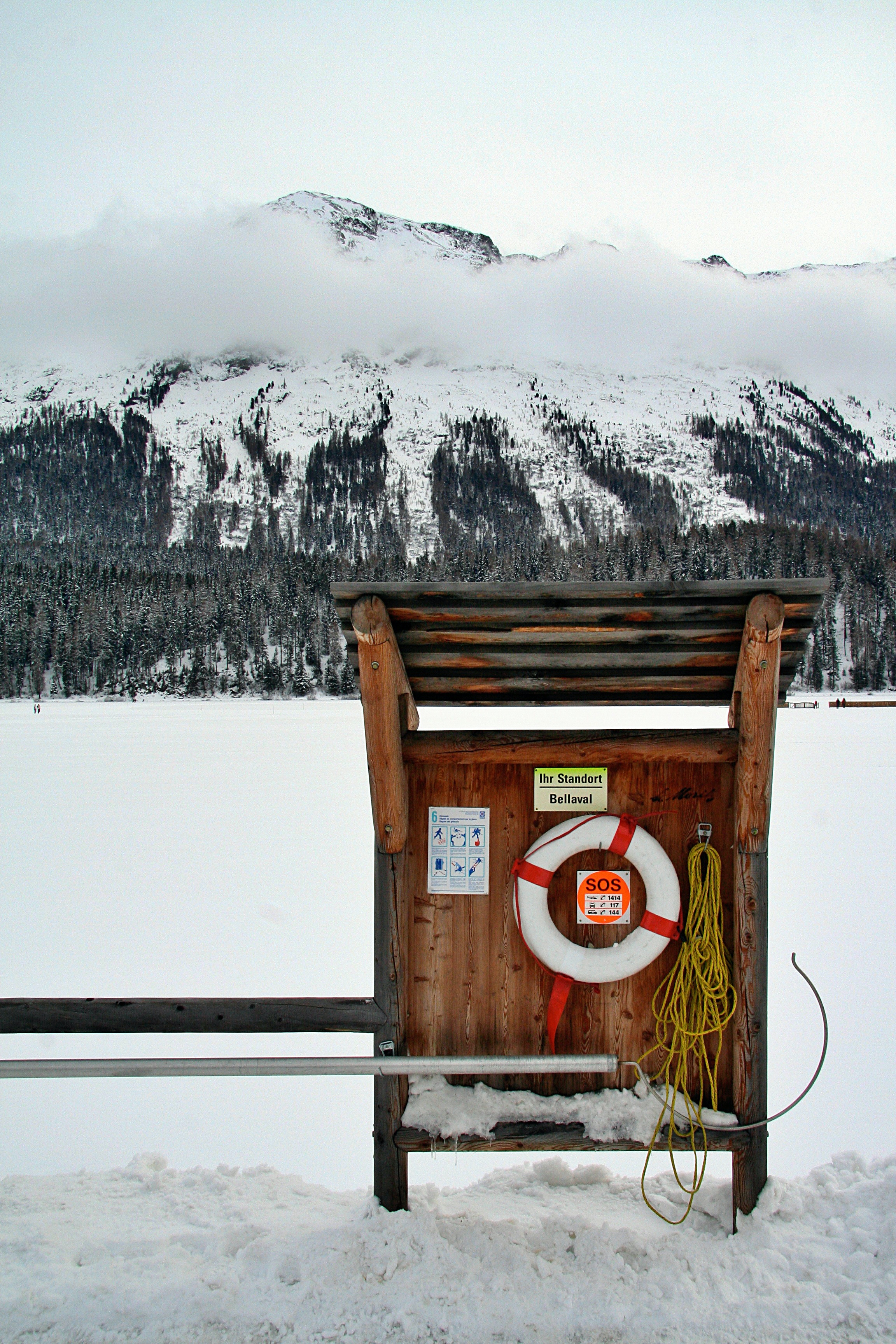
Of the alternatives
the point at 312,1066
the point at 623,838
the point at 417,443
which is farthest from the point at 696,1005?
the point at 417,443

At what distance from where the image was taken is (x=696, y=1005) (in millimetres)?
2412

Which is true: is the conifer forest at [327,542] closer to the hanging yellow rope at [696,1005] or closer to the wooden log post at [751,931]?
the wooden log post at [751,931]

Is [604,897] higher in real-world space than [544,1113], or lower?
higher

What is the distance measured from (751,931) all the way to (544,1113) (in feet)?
2.72

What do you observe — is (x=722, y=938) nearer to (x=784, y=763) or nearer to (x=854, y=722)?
(x=784, y=763)

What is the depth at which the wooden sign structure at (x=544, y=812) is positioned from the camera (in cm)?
229

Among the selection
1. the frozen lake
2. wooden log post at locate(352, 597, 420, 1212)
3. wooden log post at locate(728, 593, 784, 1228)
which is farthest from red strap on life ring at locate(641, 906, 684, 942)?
the frozen lake

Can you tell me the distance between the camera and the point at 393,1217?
2354mm

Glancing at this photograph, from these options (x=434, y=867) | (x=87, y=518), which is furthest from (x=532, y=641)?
(x=87, y=518)

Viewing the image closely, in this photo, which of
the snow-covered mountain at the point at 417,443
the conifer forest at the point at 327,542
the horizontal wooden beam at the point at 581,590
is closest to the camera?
the horizontal wooden beam at the point at 581,590

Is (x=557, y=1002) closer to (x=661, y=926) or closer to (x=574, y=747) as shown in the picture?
(x=661, y=926)

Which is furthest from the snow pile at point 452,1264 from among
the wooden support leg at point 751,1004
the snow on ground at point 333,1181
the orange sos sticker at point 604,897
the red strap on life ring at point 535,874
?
the red strap on life ring at point 535,874

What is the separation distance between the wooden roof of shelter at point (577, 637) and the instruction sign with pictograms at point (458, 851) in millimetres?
375

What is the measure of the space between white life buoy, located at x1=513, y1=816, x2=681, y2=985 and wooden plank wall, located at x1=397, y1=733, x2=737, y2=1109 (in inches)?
2.5
